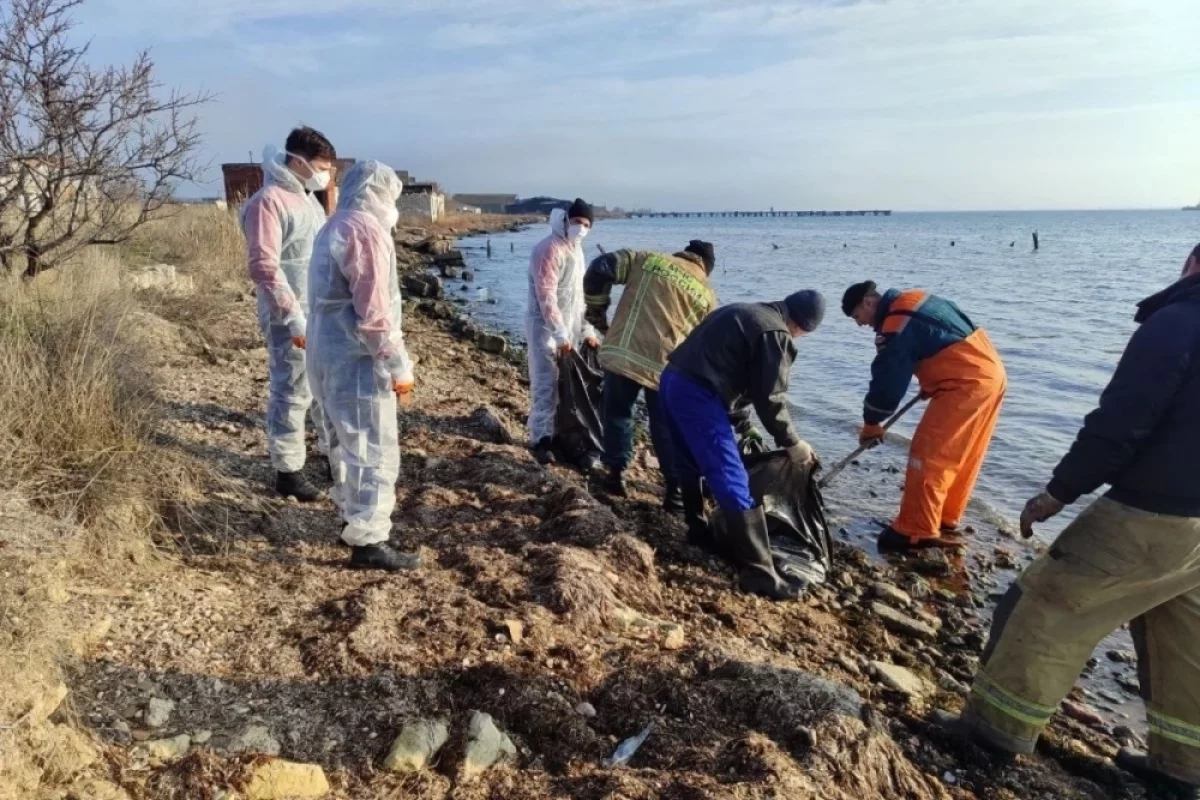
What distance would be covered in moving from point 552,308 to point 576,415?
831mm

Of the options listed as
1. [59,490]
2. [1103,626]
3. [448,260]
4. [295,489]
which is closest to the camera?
[1103,626]

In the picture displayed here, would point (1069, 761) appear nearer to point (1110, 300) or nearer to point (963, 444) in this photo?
point (963, 444)

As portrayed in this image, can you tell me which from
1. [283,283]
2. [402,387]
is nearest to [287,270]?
[283,283]

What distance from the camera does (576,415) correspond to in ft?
20.1

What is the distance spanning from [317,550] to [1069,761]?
138 inches

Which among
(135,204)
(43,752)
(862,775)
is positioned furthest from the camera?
(135,204)

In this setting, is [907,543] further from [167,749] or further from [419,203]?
[419,203]

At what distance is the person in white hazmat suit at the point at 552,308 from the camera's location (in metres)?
5.96

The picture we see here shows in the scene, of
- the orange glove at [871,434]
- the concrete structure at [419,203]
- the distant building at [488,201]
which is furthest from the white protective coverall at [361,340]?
the distant building at [488,201]

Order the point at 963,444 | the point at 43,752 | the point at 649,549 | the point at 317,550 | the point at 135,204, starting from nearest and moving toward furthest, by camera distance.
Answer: the point at 43,752, the point at 317,550, the point at 649,549, the point at 963,444, the point at 135,204

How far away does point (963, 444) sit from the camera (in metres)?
5.48

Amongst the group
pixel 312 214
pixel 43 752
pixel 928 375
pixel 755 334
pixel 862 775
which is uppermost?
pixel 312 214

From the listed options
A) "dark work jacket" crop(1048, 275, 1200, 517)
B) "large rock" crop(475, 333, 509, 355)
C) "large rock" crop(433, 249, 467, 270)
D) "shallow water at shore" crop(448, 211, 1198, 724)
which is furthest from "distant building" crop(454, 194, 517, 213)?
"dark work jacket" crop(1048, 275, 1200, 517)

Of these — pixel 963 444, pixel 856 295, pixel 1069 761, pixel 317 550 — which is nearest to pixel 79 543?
pixel 317 550
